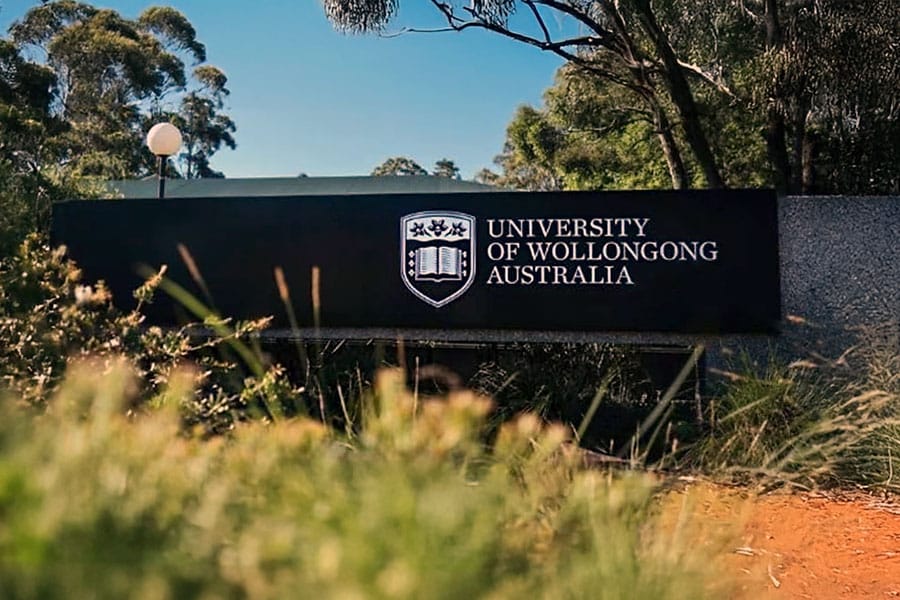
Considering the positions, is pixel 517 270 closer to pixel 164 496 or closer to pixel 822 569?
pixel 822 569

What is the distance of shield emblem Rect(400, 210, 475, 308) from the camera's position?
7539 mm

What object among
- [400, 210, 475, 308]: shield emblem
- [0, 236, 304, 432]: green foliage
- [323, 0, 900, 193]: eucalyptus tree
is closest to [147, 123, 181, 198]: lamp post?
[323, 0, 900, 193]: eucalyptus tree

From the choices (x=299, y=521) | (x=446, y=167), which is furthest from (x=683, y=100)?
(x=446, y=167)

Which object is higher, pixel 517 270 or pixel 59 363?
pixel 517 270

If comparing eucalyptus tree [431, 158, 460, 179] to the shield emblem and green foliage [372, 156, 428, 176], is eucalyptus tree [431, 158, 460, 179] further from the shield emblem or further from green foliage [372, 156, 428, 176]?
the shield emblem

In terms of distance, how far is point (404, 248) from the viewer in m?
7.66

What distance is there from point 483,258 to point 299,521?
603 cm

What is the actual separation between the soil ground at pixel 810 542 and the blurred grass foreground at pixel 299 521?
0.91 m

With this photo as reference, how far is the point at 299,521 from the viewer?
5.11 ft

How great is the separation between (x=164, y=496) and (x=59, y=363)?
7.40ft

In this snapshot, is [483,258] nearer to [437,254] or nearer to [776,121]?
[437,254]

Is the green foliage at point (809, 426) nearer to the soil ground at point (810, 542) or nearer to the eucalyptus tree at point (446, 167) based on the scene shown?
the soil ground at point (810, 542)

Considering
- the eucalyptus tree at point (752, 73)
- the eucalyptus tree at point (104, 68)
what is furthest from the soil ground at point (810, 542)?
the eucalyptus tree at point (104, 68)

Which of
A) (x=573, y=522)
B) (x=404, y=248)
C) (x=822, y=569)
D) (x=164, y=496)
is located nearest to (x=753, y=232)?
(x=404, y=248)
